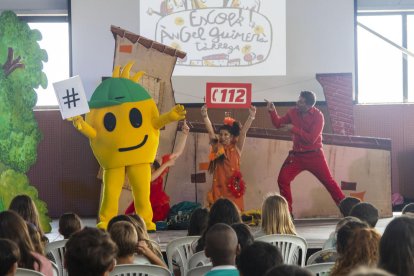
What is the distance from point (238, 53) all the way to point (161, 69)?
1.09m

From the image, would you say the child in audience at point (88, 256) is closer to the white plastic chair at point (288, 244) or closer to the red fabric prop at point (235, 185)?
the white plastic chair at point (288, 244)

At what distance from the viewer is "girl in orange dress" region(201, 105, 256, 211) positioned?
8.37m

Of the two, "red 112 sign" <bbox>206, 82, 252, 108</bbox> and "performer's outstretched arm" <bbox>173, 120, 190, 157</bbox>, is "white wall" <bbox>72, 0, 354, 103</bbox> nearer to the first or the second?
"red 112 sign" <bbox>206, 82, 252, 108</bbox>

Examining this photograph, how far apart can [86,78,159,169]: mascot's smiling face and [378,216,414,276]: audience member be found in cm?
479

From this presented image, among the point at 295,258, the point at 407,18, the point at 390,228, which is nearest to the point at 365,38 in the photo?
the point at 407,18

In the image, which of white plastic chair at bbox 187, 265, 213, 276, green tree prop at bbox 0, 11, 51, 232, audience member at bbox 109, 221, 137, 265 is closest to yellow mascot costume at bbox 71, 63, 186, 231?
green tree prop at bbox 0, 11, 51, 232

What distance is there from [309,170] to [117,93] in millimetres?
2300

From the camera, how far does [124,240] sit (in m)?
3.98

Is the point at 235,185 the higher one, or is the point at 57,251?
the point at 235,185

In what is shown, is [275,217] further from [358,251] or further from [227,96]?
[227,96]

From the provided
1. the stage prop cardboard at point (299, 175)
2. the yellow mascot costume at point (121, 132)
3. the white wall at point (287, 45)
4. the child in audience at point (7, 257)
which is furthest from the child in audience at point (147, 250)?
the white wall at point (287, 45)

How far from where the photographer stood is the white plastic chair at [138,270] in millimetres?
3766

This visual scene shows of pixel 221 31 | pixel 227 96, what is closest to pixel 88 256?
pixel 227 96

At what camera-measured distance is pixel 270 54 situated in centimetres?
968
